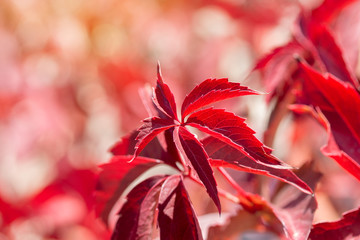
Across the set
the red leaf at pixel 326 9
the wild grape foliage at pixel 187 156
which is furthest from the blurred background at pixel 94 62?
the wild grape foliage at pixel 187 156

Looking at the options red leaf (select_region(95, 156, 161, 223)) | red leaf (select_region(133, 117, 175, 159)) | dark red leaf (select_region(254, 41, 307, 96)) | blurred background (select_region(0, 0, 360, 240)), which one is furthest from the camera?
blurred background (select_region(0, 0, 360, 240))

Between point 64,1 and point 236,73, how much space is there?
29.0 inches

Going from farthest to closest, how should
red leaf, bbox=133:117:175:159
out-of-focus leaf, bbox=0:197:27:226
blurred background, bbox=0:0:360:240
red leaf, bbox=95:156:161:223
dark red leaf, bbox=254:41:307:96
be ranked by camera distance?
blurred background, bbox=0:0:360:240, out-of-focus leaf, bbox=0:197:27:226, dark red leaf, bbox=254:41:307:96, red leaf, bbox=95:156:161:223, red leaf, bbox=133:117:175:159

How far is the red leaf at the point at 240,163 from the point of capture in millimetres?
398

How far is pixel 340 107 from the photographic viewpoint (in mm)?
501

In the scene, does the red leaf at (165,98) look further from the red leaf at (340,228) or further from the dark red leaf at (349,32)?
the dark red leaf at (349,32)

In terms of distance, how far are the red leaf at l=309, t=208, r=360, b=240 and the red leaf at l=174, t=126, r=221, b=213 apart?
11cm

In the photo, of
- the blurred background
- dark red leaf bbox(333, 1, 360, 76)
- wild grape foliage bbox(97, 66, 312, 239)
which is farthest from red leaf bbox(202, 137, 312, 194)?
the blurred background

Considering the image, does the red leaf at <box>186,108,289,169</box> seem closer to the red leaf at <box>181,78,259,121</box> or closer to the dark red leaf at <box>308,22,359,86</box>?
the red leaf at <box>181,78,259,121</box>

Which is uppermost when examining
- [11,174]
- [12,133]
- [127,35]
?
[127,35]

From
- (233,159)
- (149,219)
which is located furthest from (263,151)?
(149,219)

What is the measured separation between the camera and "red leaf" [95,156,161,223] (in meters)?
0.50

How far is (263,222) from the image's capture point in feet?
1.74

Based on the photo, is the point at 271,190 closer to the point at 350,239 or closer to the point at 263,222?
the point at 263,222
